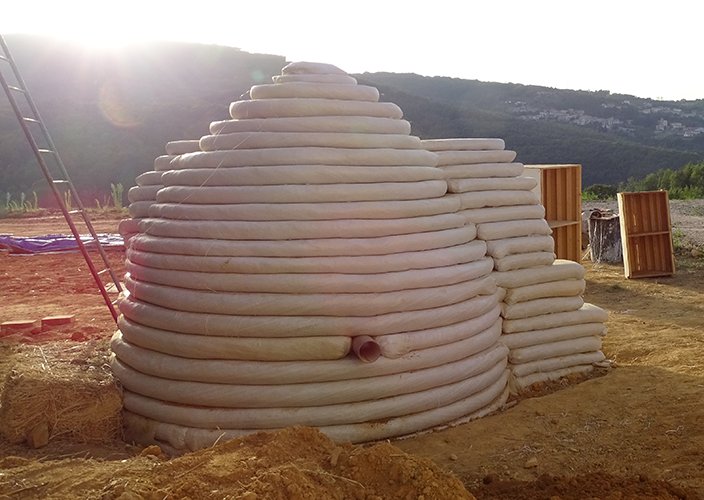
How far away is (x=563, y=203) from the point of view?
13.0m

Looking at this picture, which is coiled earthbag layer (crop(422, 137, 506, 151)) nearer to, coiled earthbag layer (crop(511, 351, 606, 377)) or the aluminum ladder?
coiled earthbag layer (crop(511, 351, 606, 377))

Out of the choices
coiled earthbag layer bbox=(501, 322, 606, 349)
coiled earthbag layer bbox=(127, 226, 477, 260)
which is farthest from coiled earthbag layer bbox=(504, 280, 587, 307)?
coiled earthbag layer bbox=(127, 226, 477, 260)

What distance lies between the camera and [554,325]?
659 cm

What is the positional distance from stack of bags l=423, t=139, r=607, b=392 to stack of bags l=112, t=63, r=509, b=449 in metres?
0.59

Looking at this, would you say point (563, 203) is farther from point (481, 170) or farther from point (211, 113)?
point (211, 113)

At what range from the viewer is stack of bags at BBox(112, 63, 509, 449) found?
16.2ft

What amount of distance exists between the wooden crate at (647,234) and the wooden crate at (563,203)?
0.80 metres

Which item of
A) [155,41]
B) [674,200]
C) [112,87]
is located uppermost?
[155,41]

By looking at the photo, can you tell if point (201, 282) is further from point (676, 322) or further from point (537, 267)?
point (676, 322)

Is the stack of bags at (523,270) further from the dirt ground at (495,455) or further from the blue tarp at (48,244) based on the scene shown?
the blue tarp at (48,244)

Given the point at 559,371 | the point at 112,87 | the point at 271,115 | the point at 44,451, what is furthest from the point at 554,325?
Result: the point at 112,87

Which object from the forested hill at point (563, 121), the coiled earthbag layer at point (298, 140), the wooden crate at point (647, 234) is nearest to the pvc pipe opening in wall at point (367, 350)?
the coiled earthbag layer at point (298, 140)

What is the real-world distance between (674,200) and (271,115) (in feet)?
78.6

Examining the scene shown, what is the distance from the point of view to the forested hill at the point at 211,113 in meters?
39.8
